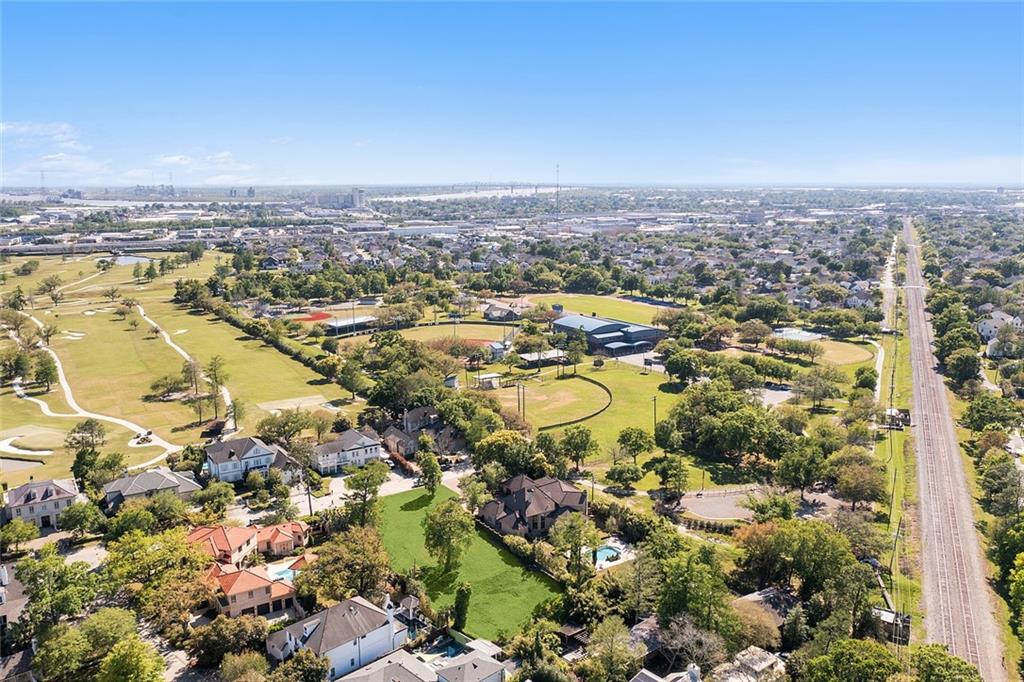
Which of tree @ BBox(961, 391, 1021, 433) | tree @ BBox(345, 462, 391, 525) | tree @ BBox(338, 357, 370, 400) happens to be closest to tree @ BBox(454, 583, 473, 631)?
tree @ BBox(345, 462, 391, 525)

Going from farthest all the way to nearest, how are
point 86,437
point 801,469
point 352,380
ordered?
point 352,380 < point 86,437 < point 801,469

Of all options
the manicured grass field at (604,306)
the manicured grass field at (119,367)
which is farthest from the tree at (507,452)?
the manicured grass field at (604,306)

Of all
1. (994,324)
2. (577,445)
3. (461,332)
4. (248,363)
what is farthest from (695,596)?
(994,324)

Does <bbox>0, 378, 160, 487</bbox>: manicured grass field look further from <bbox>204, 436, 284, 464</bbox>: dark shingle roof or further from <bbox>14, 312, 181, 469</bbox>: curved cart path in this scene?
<bbox>204, 436, 284, 464</bbox>: dark shingle roof

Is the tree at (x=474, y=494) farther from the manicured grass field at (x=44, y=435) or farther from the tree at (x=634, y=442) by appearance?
the manicured grass field at (x=44, y=435)

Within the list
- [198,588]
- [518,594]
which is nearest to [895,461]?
[518,594]

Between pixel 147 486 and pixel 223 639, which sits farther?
pixel 147 486

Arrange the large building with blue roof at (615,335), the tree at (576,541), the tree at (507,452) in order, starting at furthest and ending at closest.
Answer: the large building with blue roof at (615,335)
the tree at (507,452)
the tree at (576,541)

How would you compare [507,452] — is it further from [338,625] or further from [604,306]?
[604,306]
